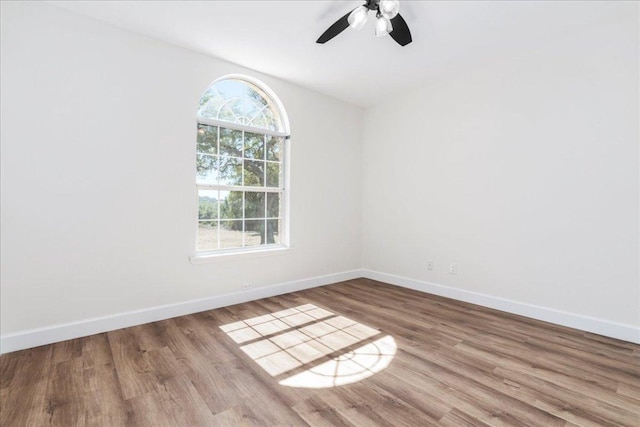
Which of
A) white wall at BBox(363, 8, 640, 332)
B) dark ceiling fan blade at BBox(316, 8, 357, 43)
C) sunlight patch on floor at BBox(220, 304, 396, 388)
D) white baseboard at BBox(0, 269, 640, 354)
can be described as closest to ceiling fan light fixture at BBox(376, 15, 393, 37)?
dark ceiling fan blade at BBox(316, 8, 357, 43)

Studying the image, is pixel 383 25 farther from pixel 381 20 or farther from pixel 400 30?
pixel 400 30

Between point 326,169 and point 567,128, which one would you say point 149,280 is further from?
point 567,128

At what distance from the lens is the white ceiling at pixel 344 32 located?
2.51 m

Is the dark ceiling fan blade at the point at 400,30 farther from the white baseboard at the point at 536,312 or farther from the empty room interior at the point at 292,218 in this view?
the white baseboard at the point at 536,312

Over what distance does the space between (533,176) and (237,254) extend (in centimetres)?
333

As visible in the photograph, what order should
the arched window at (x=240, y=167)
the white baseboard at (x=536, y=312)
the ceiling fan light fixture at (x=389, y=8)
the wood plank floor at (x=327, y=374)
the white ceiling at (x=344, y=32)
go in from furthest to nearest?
the arched window at (x=240, y=167)
the white baseboard at (x=536, y=312)
the white ceiling at (x=344, y=32)
the ceiling fan light fixture at (x=389, y=8)
the wood plank floor at (x=327, y=374)

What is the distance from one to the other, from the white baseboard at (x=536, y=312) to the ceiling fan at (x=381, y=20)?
2.90 m

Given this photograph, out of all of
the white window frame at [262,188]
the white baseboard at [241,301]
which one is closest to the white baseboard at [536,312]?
the white baseboard at [241,301]

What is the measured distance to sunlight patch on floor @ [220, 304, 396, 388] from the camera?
2100 millimetres

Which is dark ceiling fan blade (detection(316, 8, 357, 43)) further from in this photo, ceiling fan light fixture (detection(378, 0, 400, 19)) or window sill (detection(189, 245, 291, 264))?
window sill (detection(189, 245, 291, 264))

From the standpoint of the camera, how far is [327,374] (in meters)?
2.09

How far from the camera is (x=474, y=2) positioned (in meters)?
2.45

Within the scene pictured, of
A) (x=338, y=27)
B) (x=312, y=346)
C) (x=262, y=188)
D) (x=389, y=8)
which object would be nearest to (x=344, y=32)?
(x=338, y=27)

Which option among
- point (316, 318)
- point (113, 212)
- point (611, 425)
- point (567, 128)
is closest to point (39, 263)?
point (113, 212)
